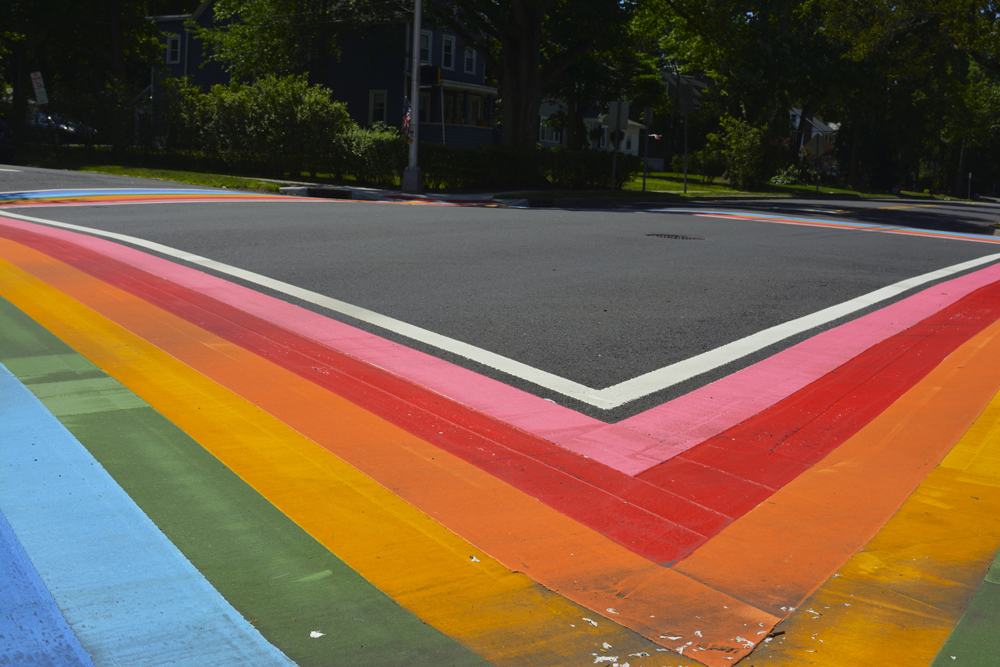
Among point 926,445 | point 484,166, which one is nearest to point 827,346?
point 926,445

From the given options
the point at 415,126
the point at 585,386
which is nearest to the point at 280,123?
the point at 415,126

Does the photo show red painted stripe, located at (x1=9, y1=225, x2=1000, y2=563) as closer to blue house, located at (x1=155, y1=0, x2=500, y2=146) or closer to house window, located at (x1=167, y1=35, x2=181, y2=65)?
blue house, located at (x1=155, y1=0, x2=500, y2=146)

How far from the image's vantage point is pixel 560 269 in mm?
8719

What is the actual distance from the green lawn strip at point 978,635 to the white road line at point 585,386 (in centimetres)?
202

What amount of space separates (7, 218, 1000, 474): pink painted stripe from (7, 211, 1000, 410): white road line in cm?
19

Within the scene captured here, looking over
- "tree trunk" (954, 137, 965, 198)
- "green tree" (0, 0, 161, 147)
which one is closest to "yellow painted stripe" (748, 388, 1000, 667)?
"green tree" (0, 0, 161, 147)

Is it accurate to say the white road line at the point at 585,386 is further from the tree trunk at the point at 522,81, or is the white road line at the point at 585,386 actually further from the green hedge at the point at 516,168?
the tree trunk at the point at 522,81

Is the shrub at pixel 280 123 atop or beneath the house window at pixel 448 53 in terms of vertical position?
beneath

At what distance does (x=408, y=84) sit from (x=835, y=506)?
132 feet

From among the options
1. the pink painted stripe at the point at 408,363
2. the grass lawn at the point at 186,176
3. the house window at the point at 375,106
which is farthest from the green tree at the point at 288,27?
the pink painted stripe at the point at 408,363

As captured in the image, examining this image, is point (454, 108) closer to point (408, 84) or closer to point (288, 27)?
point (408, 84)

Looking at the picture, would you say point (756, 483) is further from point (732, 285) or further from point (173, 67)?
point (173, 67)

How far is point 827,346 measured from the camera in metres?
5.86

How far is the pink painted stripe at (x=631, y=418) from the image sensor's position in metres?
3.93
